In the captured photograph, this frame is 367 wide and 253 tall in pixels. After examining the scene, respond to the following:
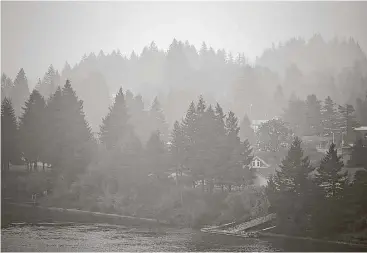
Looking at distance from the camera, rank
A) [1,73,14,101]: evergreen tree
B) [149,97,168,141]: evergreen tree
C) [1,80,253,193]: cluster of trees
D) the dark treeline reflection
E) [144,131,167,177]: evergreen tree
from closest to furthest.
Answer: the dark treeline reflection, [1,80,253,193]: cluster of trees, [144,131,167,177]: evergreen tree, [149,97,168,141]: evergreen tree, [1,73,14,101]: evergreen tree

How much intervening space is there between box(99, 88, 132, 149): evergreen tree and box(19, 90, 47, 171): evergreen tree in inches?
315

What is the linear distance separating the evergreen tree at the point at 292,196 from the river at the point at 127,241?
2004 millimetres

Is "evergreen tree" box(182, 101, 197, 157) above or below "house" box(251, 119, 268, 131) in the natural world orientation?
below

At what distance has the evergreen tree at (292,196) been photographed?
47531 mm

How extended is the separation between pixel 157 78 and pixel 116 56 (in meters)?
16.0

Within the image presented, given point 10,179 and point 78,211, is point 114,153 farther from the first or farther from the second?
point 10,179

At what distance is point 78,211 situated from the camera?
59.8 m

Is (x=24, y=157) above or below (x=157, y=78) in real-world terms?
below

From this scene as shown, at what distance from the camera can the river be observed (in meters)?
43.5

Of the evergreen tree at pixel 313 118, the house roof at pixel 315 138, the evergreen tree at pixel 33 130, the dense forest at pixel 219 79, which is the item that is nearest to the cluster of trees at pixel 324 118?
the evergreen tree at pixel 313 118

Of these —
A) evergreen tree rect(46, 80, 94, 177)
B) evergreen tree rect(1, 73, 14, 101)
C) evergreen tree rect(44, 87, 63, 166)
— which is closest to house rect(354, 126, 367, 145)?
evergreen tree rect(46, 80, 94, 177)

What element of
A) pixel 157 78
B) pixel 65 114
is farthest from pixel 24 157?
pixel 157 78

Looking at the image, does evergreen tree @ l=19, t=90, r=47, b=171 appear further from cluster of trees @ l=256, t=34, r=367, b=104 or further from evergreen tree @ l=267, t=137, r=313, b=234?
cluster of trees @ l=256, t=34, r=367, b=104

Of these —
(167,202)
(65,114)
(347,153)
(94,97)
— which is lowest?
(167,202)
